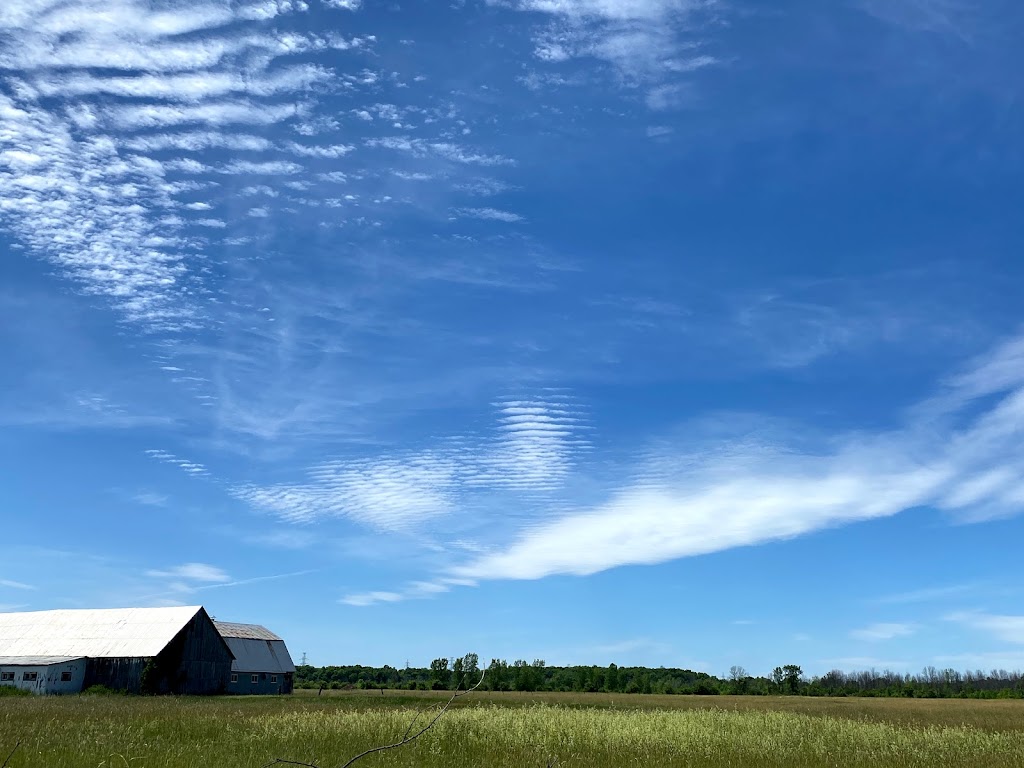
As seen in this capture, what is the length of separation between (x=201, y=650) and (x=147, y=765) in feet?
182

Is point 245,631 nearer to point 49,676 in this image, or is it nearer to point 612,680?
point 49,676

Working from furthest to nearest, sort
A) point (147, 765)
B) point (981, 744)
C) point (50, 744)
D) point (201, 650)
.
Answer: point (201, 650), point (981, 744), point (50, 744), point (147, 765)

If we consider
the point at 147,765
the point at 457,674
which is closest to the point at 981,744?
the point at 147,765

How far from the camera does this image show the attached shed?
70.9 metres

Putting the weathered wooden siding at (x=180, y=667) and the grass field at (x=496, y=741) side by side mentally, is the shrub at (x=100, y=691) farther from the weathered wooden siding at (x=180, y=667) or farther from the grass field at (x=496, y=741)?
the grass field at (x=496, y=741)

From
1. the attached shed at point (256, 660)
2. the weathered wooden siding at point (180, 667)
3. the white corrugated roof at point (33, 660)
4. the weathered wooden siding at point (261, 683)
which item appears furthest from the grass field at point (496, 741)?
the attached shed at point (256, 660)

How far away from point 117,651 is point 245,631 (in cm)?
1883

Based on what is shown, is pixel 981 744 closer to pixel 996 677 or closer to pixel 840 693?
pixel 840 693

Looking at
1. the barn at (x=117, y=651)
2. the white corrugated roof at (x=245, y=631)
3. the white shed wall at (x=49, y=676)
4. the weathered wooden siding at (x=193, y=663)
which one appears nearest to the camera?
the white shed wall at (x=49, y=676)

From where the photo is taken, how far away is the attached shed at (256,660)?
7094 cm

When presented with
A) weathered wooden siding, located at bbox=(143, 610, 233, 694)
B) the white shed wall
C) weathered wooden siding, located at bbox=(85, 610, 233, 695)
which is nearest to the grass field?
weathered wooden siding, located at bbox=(85, 610, 233, 695)

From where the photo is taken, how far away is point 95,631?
6347 centimetres

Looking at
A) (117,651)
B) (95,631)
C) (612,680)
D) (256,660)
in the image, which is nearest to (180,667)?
(117,651)

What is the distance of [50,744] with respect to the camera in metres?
16.9
